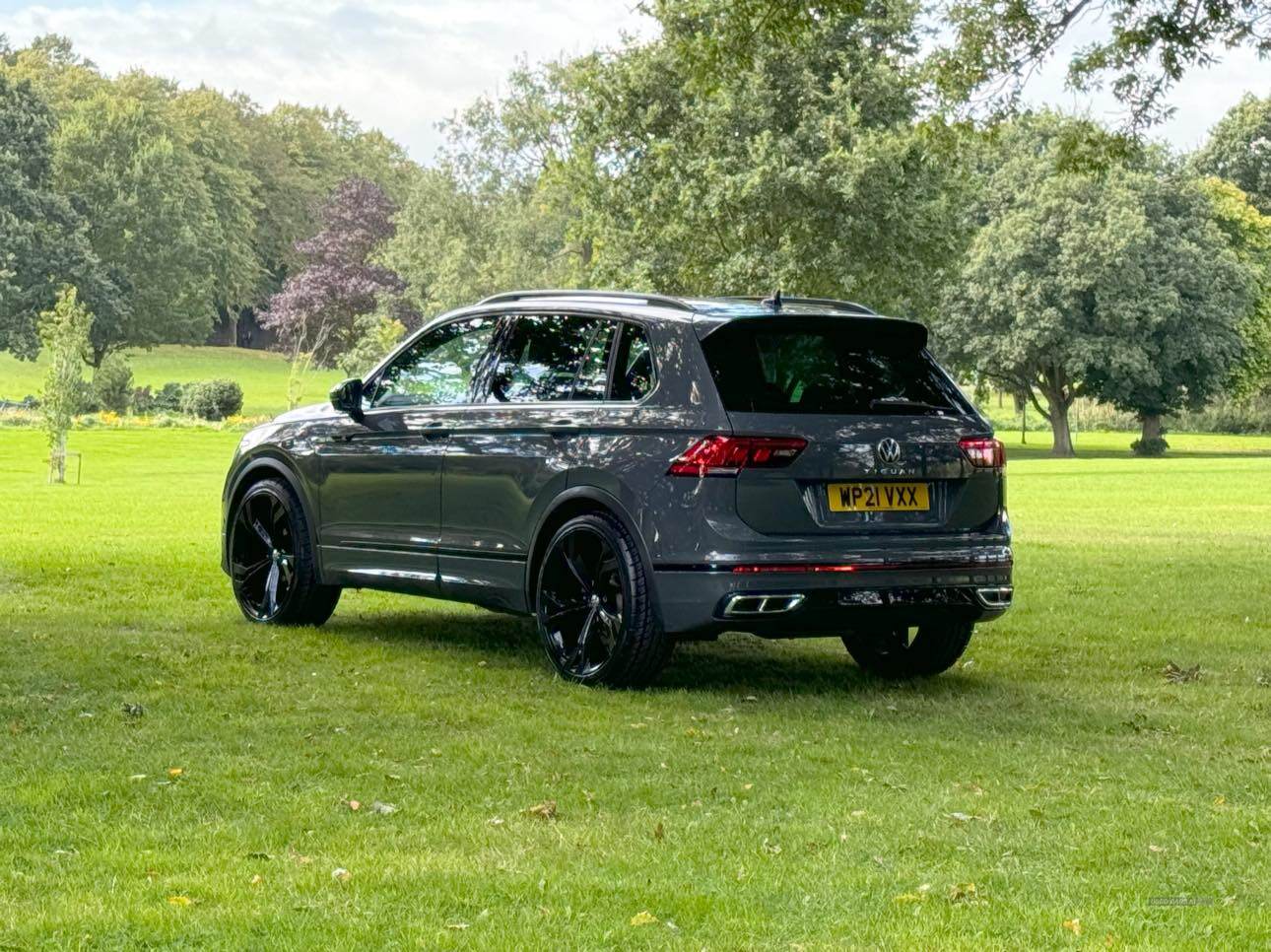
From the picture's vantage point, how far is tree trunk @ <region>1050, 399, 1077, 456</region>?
64375 mm

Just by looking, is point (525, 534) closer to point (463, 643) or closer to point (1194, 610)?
point (463, 643)

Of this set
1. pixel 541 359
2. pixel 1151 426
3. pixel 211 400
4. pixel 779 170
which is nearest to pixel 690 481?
pixel 541 359

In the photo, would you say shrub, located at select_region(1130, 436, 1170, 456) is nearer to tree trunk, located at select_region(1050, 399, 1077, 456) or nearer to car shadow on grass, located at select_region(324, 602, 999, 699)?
tree trunk, located at select_region(1050, 399, 1077, 456)

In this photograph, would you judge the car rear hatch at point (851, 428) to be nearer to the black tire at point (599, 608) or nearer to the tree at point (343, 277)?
the black tire at point (599, 608)

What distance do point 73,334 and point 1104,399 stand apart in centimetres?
4020

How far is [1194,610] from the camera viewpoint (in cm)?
1315

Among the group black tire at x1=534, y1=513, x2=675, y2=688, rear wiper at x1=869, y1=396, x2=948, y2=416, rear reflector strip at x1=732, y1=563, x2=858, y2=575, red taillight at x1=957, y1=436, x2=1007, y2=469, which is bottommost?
black tire at x1=534, y1=513, x2=675, y2=688

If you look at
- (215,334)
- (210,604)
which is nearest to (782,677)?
(210,604)

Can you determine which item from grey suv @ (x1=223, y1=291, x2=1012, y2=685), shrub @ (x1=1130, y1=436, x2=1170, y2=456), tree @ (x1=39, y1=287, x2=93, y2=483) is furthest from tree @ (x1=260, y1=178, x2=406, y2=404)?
grey suv @ (x1=223, y1=291, x2=1012, y2=685)

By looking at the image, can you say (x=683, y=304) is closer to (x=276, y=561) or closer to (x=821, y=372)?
(x=821, y=372)

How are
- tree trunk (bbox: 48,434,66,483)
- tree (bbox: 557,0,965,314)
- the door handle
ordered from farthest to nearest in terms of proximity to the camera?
tree (bbox: 557,0,965,314), tree trunk (bbox: 48,434,66,483), the door handle

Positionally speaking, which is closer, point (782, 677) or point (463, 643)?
point (782, 677)

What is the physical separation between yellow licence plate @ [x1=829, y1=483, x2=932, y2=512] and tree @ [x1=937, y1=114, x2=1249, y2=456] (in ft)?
176

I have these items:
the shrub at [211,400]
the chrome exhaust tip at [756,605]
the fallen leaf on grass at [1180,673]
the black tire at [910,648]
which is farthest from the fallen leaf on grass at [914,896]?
the shrub at [211,400]
